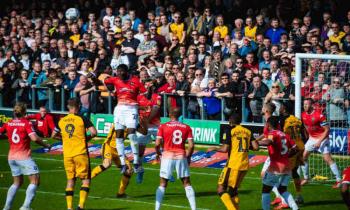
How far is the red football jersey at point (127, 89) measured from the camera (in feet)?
78.5

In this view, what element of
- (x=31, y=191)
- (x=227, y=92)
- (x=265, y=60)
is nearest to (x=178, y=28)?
(x=265, y=60)

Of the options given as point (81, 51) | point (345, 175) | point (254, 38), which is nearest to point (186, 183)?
point (345, 175)

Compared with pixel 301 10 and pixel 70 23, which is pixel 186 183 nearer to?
pixel 301 10

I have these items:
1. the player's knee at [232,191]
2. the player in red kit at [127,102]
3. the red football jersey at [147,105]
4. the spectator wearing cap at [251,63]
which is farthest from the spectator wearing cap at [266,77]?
→ the player's knee at [232,191]

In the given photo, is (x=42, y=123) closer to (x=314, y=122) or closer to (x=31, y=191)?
(x=314, y=122)

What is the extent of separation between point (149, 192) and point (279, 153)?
4569mm

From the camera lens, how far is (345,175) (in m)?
19.6

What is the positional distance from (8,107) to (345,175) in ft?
56.9

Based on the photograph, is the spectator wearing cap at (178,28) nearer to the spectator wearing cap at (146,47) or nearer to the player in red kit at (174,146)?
the spectator wearing cap at (146,47)

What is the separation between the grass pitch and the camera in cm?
2170

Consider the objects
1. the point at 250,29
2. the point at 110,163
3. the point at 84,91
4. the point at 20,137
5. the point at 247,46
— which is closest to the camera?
the point at 20,137

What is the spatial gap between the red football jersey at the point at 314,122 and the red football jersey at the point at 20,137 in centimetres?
672

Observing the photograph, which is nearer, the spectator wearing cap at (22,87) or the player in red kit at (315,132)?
the player in red kit at (315,132)

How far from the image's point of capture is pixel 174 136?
66.0 feet
